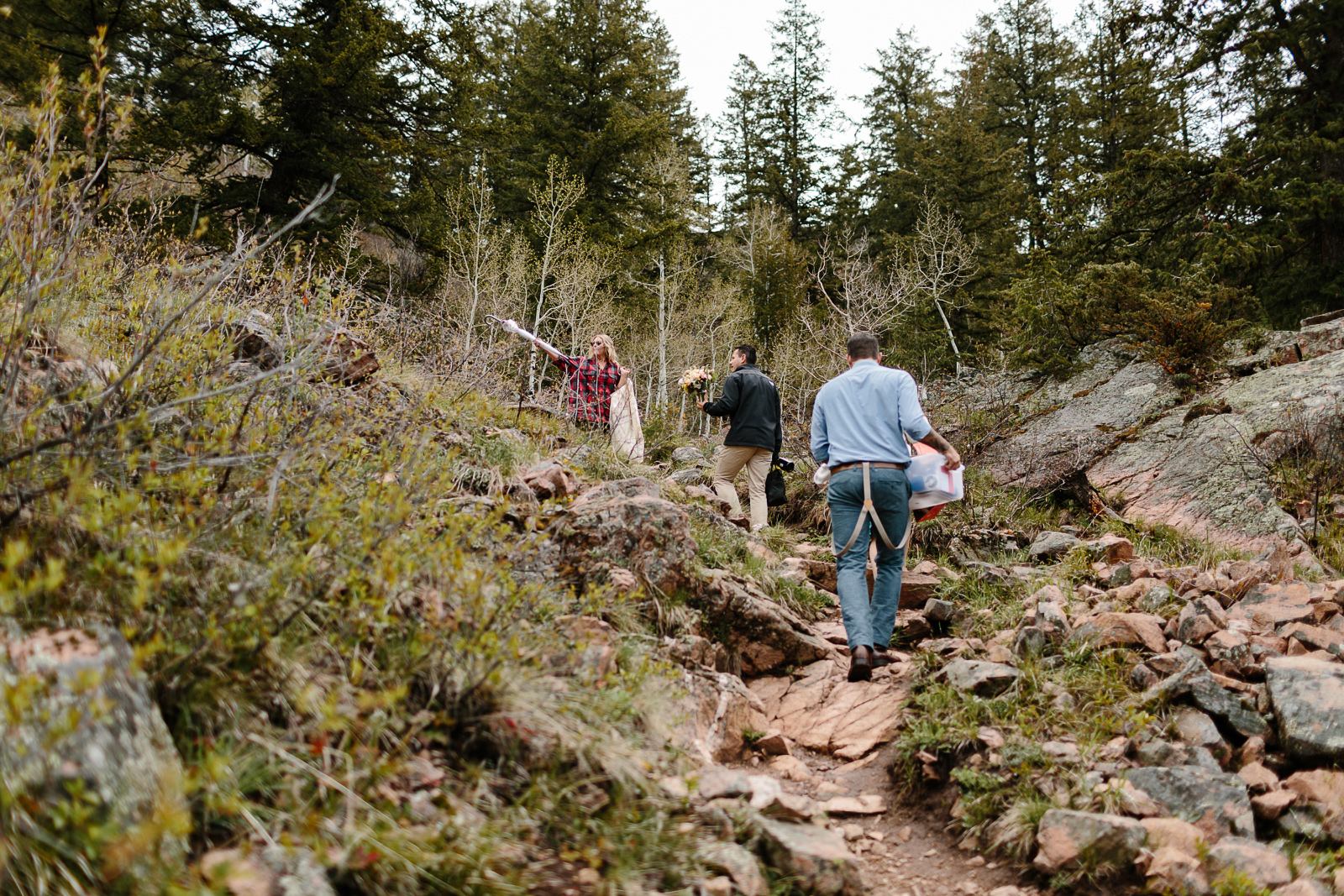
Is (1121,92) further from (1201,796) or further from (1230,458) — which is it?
(1201,796)

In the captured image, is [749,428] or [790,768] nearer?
[790,768]

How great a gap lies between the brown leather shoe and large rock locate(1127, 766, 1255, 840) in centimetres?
153

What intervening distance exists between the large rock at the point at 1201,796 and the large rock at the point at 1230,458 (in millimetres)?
4077

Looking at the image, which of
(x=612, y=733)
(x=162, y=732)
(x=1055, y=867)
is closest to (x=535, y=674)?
(x=612, y=733)

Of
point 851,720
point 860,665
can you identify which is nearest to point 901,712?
point 851,720

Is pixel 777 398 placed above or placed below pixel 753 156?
below

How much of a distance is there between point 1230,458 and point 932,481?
420cm

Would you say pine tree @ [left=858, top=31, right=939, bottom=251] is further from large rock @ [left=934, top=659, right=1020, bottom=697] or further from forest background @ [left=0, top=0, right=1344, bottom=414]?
large rock @ [left=934, top=659, right=1020, bottom=697]

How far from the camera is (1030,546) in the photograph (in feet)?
21.5

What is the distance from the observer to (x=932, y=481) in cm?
509

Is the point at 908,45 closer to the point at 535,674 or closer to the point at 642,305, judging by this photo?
the point at 642,305

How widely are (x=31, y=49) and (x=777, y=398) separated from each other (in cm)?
1129

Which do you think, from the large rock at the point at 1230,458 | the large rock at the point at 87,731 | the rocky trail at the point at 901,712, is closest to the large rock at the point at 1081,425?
the large rock at the point at 1230,458

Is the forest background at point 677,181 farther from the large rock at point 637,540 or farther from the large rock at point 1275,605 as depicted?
the large rock at point 1275,605
